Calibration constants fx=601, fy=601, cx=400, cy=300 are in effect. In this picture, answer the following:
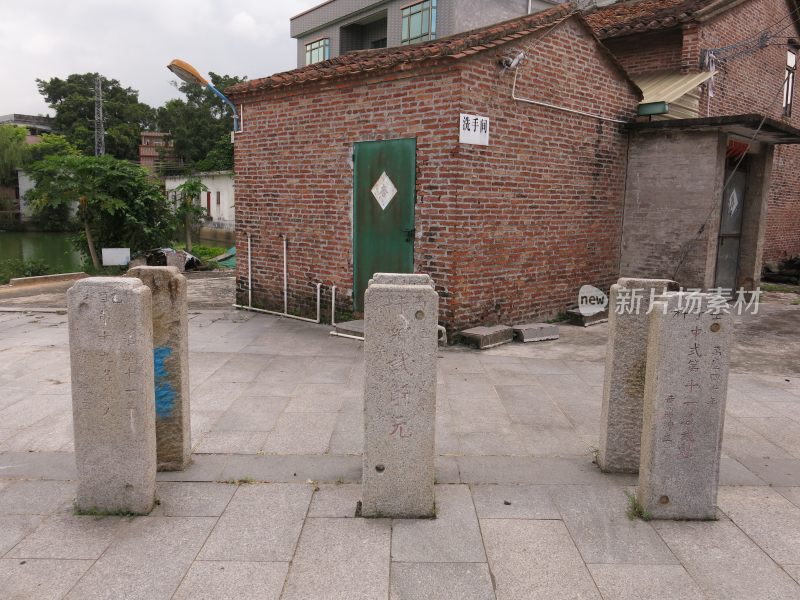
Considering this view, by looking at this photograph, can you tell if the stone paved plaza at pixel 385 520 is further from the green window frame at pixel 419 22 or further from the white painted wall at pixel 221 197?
the white painted wall at pixel 221 197

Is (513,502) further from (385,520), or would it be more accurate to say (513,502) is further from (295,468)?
(295,468)

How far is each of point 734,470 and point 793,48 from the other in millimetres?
14519

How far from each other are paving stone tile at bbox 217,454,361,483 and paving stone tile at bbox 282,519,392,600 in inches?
22.0

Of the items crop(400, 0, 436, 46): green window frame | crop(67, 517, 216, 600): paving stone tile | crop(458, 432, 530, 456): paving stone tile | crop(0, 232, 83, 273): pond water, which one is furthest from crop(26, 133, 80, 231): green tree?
crop(67, 517, 216, 600): paving stone tile

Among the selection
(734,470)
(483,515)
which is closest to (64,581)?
(483,515)

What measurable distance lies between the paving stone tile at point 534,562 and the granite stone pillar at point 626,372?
0.86 metres

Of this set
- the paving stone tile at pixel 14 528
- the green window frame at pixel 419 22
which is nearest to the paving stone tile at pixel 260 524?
the paving stone tile at pixel 14 528

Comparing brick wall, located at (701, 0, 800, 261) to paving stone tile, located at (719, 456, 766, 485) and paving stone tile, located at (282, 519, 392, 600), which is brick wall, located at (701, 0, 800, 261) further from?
paving stone tile, located at (282, 519, 392, 600)

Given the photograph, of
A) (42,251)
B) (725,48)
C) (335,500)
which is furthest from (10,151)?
(335,500)

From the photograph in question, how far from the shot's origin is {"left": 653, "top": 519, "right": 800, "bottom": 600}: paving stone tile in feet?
9.24

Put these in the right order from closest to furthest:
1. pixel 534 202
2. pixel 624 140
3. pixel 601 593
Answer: pixel 601 593 < pixel 534 202 < pixel 624 140

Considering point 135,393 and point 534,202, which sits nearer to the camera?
point 135,393

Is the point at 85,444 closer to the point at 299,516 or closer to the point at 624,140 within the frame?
the point at 299,516

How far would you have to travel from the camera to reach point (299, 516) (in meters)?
3.43
